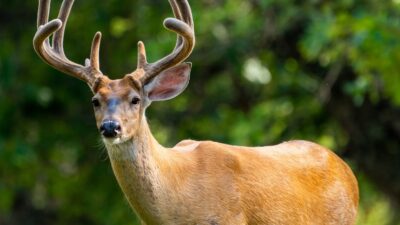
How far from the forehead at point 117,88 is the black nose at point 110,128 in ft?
0.99

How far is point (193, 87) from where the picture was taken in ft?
71.5

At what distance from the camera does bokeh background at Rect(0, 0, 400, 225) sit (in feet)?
61.6

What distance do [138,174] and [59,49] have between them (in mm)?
1243

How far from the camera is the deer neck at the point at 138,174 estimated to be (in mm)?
9516

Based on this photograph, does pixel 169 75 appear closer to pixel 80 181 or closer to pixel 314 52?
pixel 314 52

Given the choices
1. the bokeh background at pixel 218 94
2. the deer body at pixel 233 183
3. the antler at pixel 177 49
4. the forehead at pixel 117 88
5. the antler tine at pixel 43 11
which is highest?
the antler tine at pixel 43 11

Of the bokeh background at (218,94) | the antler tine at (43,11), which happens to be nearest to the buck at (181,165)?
the antler tine at (43,11)

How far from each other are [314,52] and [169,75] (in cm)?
739

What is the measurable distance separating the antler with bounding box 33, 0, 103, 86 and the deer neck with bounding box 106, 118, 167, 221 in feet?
1.90

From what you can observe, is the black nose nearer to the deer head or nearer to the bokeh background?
the deer head

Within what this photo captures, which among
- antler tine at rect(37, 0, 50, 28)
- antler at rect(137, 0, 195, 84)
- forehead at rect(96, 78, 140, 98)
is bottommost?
forehead at rect(96, 78, 140, 98)

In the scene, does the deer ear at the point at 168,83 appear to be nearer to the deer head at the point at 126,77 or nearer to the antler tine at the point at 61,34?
the deer head at the point at 126,77

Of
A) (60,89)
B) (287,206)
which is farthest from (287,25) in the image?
(287,206)

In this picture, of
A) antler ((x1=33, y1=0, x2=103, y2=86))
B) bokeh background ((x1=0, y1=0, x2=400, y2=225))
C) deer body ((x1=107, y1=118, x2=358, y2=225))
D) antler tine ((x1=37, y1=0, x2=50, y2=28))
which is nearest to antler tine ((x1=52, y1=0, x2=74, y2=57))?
antler ((x1=33, y1=0, x2=103, y2=86))
